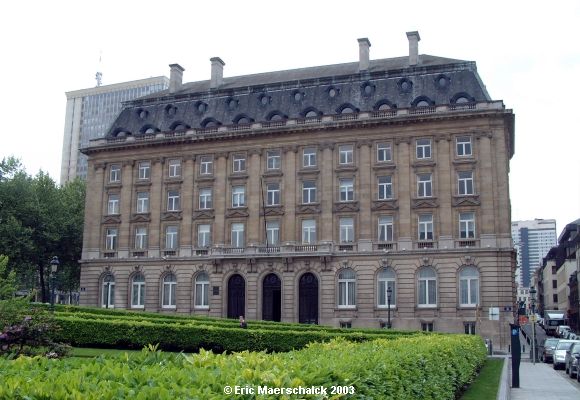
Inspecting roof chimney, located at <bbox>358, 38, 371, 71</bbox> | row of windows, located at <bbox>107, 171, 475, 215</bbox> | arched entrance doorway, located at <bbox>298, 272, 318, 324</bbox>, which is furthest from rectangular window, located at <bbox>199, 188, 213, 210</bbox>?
roof chimney, located at <bbox>358, 38, 371, 71</bbox>

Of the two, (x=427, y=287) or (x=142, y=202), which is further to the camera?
(x=142, y=202)

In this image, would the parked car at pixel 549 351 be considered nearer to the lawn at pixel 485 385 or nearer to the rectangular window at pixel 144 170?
the lawn at pixel 485 385

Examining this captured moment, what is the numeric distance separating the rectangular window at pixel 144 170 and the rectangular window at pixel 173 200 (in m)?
3.04

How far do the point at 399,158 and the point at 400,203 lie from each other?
153 inches

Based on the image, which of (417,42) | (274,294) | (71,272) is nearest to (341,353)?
(274,294)

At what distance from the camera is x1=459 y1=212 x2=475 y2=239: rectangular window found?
177ft

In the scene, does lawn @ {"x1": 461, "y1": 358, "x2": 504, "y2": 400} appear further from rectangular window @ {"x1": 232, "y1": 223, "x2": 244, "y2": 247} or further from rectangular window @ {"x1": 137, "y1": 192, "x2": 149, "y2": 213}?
rectangular window @ {"x1": 137, "y1": 192, "x2": 149, "y2": 213}

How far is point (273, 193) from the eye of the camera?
59.6m

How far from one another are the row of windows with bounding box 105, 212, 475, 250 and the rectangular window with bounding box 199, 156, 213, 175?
5.00m

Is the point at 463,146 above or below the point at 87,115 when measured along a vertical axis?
below

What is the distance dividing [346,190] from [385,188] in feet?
11.1

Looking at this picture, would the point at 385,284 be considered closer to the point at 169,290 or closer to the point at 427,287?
the point at 427,287

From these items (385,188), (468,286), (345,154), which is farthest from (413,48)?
(468,286)

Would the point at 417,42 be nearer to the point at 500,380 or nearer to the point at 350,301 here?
the point at 350,301
